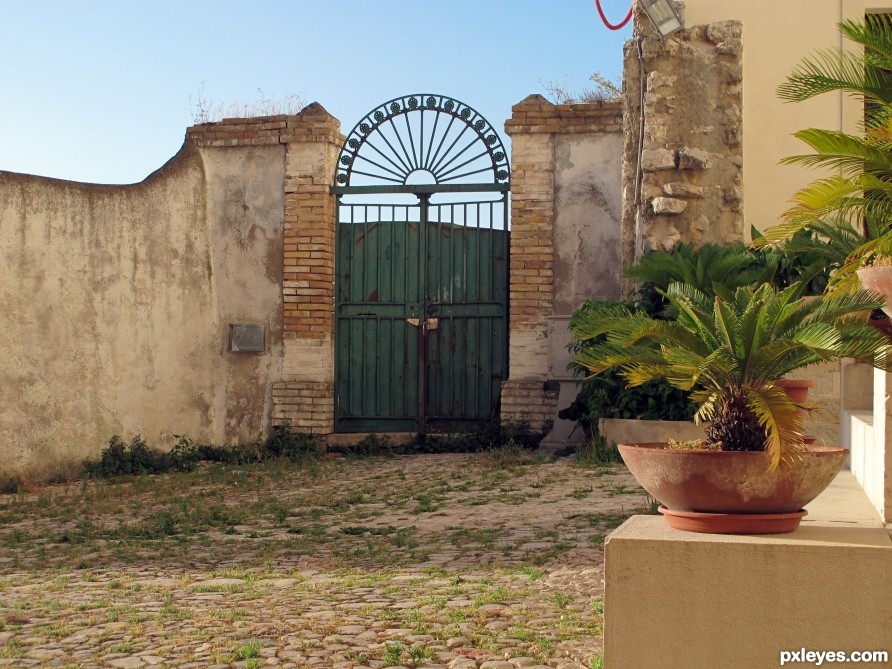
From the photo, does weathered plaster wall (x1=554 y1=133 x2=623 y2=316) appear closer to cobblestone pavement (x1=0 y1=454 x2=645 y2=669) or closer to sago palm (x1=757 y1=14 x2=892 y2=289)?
cobblestone pavement (x1=0 y1=454 x2=645 y2=669)

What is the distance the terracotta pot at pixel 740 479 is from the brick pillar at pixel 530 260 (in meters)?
6.85

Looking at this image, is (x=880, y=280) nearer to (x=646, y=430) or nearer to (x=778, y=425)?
(x=778, y=425)

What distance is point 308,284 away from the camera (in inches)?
409

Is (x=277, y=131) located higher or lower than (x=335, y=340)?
higher

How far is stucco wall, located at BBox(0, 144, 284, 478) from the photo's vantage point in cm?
855

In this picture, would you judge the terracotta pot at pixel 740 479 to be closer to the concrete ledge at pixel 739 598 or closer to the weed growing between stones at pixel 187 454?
the concrete ledge at pixel 739 598

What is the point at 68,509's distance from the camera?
7.23 meters

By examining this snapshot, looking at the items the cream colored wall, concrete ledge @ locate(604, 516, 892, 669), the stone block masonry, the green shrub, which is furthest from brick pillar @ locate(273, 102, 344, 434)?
concrete ledge @ locate(604, 516, 892, 669)

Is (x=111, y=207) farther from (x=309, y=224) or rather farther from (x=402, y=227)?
(x=402, y=227)

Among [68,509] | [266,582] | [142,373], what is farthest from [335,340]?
[266,582]

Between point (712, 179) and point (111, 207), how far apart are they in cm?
531

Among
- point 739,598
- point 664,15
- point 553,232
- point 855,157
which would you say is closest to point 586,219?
point 553,232

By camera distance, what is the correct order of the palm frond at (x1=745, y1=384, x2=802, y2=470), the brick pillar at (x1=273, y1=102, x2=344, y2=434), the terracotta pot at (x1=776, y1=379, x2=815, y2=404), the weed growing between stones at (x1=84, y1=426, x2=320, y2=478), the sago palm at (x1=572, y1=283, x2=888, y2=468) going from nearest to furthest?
the palm frond at (x1=745, y1=384, x2=802, y2=470) < the sago palm at (x1=572, y1=283, x2=888, y2=468) < the terracotta pot at (x1=776, y1=379, x2=815, y2=404) < the weed growing between stones at (x1=84, y1=426, x2=320, y2=478) < the brick pillar at (x1=273, y1=102, x2=344, y2=434)

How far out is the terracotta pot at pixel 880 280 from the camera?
3.24 metres
